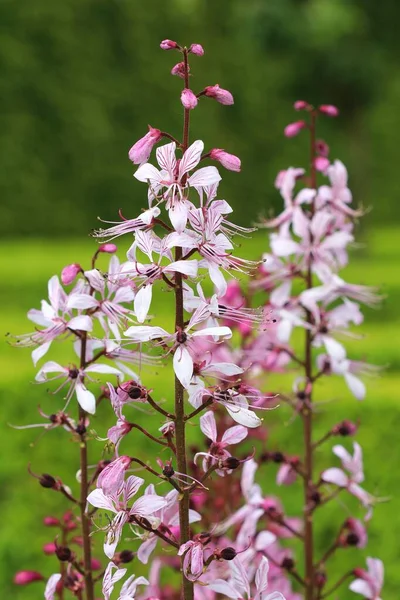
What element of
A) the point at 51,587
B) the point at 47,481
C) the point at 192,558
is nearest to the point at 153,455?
the point at 47,481

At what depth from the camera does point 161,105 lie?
2002 cm

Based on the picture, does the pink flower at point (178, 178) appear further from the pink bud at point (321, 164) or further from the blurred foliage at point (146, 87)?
the blurred foliage at point (146, 87)

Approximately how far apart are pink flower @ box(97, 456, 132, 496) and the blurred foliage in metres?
14.6

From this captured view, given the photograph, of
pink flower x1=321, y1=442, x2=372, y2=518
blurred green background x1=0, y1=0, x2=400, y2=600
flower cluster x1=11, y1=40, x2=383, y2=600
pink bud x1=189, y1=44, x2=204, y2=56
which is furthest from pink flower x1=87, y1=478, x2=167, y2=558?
blurred green background x1=0, y1=0, x2=400, y2=600

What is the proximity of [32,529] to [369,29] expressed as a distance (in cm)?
1432

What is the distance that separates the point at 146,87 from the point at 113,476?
1911 centimetres

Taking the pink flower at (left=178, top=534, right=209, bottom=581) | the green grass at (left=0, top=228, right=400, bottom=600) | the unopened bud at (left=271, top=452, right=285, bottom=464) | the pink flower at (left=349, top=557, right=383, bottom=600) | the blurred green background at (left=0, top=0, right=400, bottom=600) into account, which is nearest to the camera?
the pink flower at (left=178, top=534, right=209, bottom=581)

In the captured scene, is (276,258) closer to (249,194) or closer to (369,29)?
(369,29)

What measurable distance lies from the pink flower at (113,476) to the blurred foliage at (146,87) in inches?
574

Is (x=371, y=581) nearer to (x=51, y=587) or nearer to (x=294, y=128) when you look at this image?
(x=51, y=587)

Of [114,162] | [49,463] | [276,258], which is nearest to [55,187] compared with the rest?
[114,162]

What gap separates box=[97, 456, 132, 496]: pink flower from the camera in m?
1.47

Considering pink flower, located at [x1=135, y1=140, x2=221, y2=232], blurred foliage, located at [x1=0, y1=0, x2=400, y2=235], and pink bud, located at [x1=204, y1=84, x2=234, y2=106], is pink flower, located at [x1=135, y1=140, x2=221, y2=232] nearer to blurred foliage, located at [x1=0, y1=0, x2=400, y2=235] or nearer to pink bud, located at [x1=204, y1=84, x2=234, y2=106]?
pink bud, located at [x1=204, y1=84, x2=234, y2=106]

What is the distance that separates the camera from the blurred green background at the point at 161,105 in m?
15.5
